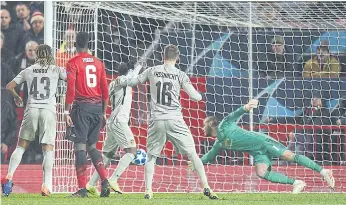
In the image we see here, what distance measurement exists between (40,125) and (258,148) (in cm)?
330

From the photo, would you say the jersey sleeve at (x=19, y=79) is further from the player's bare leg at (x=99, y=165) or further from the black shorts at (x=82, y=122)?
the player's bare leg at (x=99, y=165)

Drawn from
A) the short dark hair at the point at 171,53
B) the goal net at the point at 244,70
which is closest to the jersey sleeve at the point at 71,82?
the short dark hair at the point at 171,53

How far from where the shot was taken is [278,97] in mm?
18000

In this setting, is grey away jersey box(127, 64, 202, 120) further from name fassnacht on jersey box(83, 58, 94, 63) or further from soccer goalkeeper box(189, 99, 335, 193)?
soccer goalkeeper box(189, 99, 335, 193)

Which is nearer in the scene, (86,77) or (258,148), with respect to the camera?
(86,77)

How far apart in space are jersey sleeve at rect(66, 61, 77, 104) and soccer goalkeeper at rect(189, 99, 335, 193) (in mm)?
2524

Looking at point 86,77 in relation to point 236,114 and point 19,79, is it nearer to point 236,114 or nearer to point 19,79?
point 19,79

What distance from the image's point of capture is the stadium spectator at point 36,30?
64.5ft

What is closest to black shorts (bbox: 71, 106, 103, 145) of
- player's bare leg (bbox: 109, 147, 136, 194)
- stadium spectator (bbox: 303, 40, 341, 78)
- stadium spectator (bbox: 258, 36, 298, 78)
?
player's bare leg (bbox: 109, 147, 136, 194)

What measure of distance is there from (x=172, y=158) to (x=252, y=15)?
9.21 ft

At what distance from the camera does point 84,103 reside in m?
13.5

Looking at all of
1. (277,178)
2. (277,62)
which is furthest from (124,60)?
(277,178)

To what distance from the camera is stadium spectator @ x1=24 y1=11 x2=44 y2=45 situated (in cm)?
1966

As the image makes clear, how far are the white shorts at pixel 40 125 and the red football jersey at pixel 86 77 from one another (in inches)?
18.8
